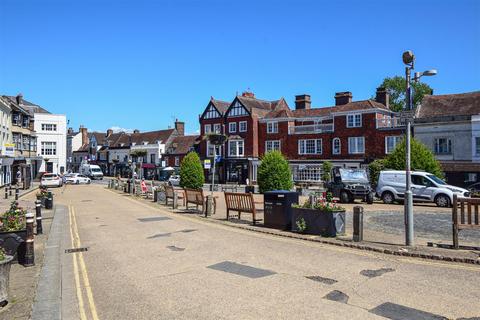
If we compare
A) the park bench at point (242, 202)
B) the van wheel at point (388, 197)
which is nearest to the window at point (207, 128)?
the van wheel at point (388, 197)

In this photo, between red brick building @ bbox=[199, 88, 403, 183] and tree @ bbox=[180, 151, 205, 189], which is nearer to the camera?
tree @ bbox=[180, 151, 205, 189]

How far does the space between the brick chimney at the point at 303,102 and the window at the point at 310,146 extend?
7.22 m

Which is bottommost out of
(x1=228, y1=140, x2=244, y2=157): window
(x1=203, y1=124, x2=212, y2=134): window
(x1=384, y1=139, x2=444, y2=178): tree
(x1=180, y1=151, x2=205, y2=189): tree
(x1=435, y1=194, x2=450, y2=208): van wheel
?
(x1=435, y1=194, x2=450, y2=208): van wheel

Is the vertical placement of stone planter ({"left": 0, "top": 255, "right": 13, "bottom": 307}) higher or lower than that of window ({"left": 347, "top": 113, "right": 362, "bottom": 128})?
lower

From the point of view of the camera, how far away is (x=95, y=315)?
19.1 ft

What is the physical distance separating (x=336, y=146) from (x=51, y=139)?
4919 cm

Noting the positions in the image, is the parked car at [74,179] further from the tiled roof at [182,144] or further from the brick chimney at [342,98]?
the brick chimney at [342,98]

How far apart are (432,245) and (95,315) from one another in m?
8.24

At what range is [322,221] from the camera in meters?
11.8

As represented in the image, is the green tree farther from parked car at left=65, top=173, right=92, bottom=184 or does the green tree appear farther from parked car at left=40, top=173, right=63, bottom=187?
parked car at left=65, top=173, right=92, bottom=184

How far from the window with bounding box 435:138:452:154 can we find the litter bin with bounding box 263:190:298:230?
102 ft

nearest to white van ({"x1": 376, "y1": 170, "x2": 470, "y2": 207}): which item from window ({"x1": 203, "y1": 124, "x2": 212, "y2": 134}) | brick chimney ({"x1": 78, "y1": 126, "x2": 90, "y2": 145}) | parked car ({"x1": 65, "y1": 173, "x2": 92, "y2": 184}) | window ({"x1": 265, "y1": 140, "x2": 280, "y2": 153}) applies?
window ({"x1": 265, "y1": 140, "x2": 280, "y2": 153})

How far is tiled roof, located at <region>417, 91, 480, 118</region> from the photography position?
129 feet

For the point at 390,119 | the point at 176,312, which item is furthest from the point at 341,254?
the point at 390,119
